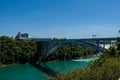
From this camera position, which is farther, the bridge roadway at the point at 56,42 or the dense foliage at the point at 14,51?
the dense foliage at the point at 14,51

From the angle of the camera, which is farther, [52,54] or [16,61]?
[52,54]

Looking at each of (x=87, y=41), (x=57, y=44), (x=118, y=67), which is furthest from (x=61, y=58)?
(x=118, y=67)

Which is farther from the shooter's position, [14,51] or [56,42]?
[14,51]

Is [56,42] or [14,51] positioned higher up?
[56,42]

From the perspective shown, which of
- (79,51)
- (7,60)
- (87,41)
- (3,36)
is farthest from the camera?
(79,51)

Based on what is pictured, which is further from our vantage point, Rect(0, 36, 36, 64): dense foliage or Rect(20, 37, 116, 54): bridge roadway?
Rect(0, 36, 36, 64): dense foliage

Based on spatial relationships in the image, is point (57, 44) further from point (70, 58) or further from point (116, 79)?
point (116, 79)

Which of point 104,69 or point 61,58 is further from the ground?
point 104,69

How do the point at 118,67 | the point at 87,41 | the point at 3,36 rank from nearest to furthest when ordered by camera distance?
1. the point at 118,67
2. the point at 87,41
3. the point at 3,36
